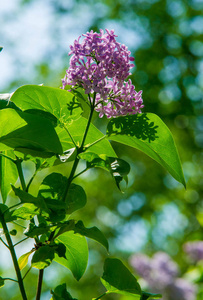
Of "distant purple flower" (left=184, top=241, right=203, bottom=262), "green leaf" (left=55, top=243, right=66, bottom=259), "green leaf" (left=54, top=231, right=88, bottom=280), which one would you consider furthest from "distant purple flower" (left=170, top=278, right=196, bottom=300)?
"green leaf" (left=55, top=243, right=66, bottom=259)

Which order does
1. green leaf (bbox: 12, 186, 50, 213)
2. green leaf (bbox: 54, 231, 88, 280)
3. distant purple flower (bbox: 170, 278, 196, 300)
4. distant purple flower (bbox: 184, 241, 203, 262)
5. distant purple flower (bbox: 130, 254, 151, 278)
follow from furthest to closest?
distant purple flower (bbox: 184, 241, 203, 262) → distant purple flower (bbox: 130, 254, 151, 278) → distant purple flower (bbox: 170, 278, 196, 300) → green leaf (bbox: 54, 231, 88, 280) → green leaf (bbox: 12, 186, 50, 213)

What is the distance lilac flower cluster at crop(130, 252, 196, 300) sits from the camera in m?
1.54

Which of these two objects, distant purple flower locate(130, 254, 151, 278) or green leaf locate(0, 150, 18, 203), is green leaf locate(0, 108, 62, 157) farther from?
distant purple flower locate(130, 254, 151, 278)

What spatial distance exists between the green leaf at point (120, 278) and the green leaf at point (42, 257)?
0.11 meters

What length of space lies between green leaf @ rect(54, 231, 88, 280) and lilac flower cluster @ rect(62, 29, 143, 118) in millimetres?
177

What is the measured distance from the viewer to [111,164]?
0.47 metres

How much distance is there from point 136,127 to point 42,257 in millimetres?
195

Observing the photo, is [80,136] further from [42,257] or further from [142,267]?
[142,267]

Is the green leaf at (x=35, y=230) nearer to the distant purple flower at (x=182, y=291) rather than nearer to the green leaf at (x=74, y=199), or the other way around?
the green leaf at (x=74, y=199)

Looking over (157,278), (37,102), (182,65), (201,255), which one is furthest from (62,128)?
(182,65)

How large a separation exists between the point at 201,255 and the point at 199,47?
16.6 feet

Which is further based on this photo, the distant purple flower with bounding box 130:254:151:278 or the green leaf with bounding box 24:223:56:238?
the distant purple flower with bounding box 130:254:151:278

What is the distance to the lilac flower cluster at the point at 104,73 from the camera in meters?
0.48

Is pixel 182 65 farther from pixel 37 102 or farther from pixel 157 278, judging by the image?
pixel 37 102
